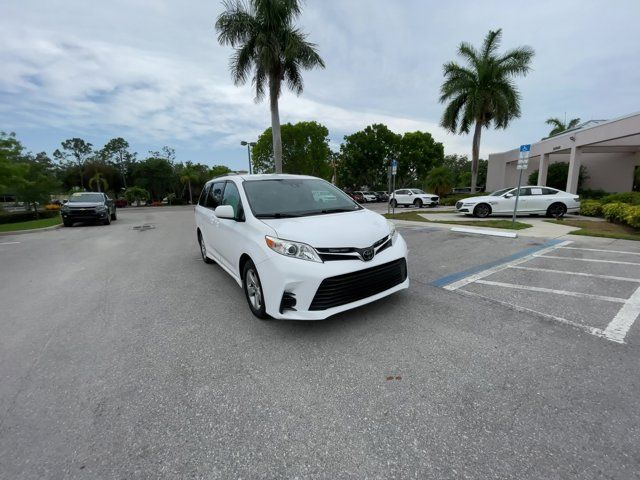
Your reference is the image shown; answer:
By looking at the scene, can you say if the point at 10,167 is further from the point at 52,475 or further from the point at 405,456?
the point at 405,456

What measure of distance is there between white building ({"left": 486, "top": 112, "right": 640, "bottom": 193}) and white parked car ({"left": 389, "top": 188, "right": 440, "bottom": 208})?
7.14 m

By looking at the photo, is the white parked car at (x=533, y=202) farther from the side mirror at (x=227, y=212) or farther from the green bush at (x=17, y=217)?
the green bush at (x=17, y=217)

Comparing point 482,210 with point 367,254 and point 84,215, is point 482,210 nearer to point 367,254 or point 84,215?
point 367,254

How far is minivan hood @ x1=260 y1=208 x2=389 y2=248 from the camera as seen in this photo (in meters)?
3.14

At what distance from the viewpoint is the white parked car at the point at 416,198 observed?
81.5ft

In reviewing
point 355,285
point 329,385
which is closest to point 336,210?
point 355,285

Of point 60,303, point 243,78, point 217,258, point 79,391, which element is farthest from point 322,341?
point 243,78

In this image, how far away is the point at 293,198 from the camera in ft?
13.9

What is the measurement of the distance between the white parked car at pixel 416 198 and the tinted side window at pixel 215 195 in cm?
2051

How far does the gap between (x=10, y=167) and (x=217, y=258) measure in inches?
724

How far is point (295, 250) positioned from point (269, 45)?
16.6 meters

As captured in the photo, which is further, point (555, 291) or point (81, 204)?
point (81, 204)

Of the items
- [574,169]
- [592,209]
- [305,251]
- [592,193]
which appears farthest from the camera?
[592,193]

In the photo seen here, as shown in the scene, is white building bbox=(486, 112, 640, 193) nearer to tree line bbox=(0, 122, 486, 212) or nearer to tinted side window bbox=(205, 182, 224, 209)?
tree line bbox=(0, 122, 486, 212)
